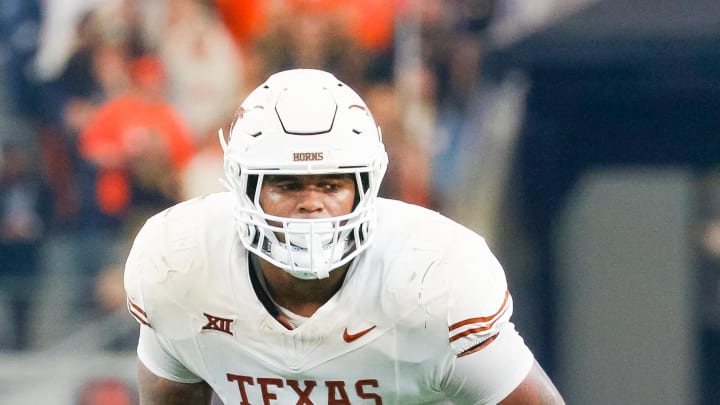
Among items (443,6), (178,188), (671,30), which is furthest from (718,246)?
(178,188)

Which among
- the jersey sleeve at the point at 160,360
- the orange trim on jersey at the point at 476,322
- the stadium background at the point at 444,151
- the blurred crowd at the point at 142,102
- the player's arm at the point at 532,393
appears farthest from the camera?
the blurred crowd at the point at 142,102

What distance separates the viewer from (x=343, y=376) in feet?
7.52

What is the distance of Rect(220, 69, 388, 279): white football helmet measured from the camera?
7.21 ft

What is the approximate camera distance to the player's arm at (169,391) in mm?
2518

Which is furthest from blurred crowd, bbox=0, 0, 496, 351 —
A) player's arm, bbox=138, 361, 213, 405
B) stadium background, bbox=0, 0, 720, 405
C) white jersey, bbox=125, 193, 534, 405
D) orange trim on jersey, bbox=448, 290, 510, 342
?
orange trim on jersey, bbox=448, 290, 510, 342

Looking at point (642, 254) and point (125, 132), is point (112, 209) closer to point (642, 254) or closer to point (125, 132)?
point (125, 132)

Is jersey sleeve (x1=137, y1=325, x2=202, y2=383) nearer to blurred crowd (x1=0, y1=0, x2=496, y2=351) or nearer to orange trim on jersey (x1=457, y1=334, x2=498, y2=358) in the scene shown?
orange trim on jersey (x1=457, y1=334, x2=498, y2=358)

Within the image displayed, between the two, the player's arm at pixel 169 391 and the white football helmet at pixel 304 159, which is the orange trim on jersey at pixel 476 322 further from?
the player's arm at pixel 169 391

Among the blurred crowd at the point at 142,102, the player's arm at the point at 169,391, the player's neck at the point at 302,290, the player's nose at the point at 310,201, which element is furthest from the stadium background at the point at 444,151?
the player's nose at the point at 310,201

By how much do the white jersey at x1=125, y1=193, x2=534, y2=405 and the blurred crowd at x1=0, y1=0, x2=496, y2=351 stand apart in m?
2.51

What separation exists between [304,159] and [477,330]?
15.5 inches

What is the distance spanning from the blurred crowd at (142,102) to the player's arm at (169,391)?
7.66 feet

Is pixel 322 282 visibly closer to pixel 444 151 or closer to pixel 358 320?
pixel 358 320

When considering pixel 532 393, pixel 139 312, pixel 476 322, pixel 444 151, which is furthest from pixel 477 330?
pixel 444 151
